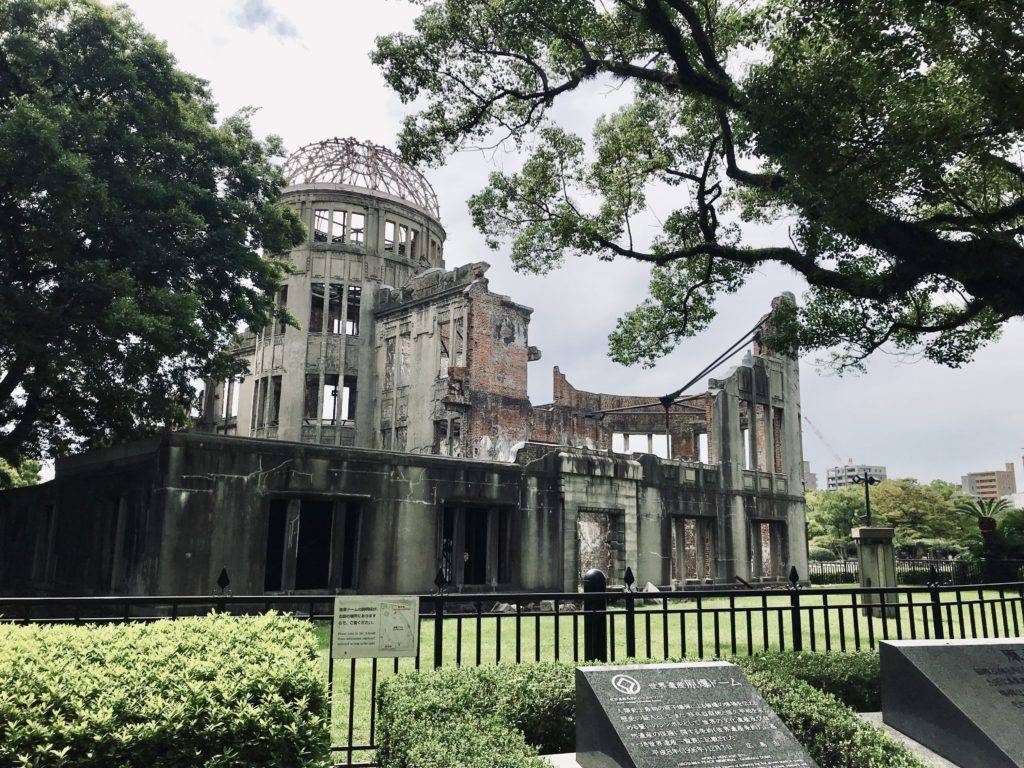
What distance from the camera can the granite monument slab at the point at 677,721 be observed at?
5.10 metres

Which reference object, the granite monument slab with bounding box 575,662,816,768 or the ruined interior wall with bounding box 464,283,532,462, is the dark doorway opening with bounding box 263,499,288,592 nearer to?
the granite monument slab with bounding box 575,662,816,768

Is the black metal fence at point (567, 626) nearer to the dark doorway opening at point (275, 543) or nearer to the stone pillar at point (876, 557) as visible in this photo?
the stone pillar at point (876, 557)

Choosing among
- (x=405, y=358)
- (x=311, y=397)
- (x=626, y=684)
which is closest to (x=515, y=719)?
(x=626, y=684)

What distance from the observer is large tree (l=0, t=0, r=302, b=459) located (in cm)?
1836

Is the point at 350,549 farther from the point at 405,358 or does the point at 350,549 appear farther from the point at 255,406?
the point at 255,406

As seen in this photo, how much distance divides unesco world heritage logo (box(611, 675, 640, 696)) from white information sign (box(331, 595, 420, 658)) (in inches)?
76.5

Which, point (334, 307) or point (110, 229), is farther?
point (334, 307)

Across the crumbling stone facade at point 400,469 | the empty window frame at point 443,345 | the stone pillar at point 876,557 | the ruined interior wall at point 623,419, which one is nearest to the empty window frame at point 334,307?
the crumbling stone facade at point 400,469

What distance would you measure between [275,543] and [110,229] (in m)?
9.11

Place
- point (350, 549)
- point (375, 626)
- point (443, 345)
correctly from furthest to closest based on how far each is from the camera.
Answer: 1. point (443, 345)
2. point (350, 549)
3. point (375, 626)

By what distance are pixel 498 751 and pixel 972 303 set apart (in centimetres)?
1207

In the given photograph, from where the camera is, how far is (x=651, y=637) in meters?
13.3

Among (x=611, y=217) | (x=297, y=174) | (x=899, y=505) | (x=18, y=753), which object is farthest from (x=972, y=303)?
(x=899, y=505)

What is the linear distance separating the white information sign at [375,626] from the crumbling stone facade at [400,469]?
30.9ft
